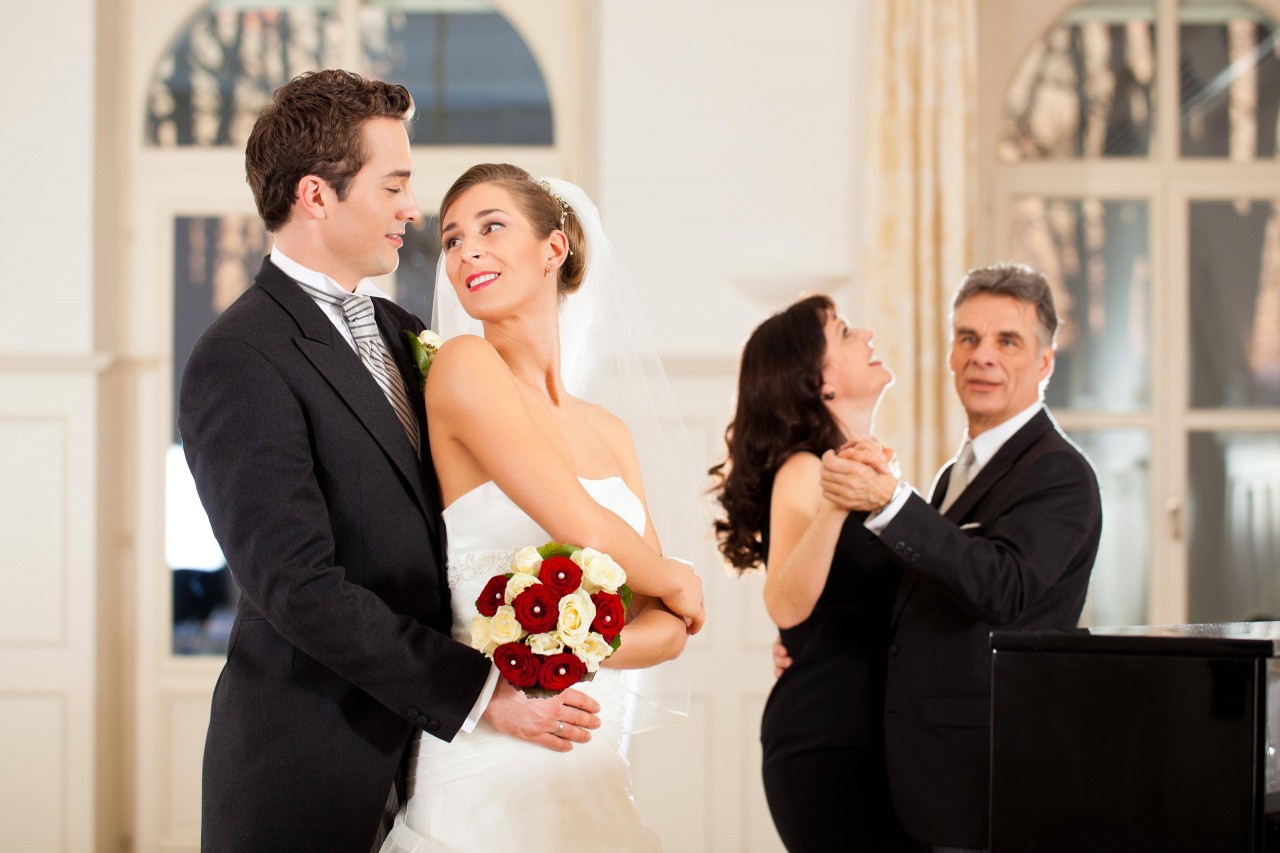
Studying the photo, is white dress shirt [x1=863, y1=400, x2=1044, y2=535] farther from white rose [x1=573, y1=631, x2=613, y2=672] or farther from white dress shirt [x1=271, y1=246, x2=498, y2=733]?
white dress shirt [x1=271, y1=246, x2=498, y2=733]

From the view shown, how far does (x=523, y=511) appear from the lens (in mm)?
2037

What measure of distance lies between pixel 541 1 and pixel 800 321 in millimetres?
3351

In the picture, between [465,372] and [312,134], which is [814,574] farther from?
[312,134]

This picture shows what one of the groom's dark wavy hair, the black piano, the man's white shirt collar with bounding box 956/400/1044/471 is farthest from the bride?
the man's white shirt collar with bounding box 956/400/1044/471

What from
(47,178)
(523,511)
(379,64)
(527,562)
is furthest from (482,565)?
(379,64)

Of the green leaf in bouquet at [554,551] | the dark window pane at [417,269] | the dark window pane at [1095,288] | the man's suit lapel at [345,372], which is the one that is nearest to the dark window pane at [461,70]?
the dark window pane at [417,269]

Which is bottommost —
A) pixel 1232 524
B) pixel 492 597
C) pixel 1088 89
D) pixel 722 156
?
pixel 1232 524

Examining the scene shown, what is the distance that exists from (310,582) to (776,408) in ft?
4.74

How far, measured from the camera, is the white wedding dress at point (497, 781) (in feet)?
6.53

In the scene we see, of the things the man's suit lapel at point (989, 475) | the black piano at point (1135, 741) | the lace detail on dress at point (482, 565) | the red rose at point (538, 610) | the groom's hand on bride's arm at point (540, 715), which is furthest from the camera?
the man's suit lapel at point (989, 475)

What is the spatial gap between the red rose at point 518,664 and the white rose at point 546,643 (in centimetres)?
2

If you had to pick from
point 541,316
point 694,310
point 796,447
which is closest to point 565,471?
point 541,316

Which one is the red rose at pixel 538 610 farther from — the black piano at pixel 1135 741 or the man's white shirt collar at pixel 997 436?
the man's white shirt collar at pixel 997 436

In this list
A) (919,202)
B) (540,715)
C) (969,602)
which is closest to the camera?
(540,715)
